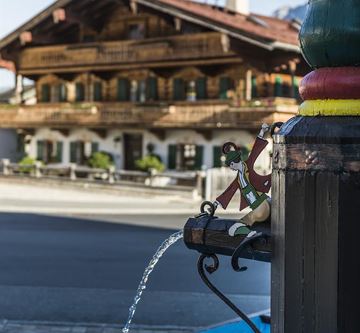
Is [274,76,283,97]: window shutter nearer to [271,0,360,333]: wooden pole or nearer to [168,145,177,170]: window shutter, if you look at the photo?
[168,145,177,170]: window shutter

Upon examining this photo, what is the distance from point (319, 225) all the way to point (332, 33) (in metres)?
0.48

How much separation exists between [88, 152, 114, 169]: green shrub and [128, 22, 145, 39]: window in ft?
20.5

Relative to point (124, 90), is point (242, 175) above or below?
below

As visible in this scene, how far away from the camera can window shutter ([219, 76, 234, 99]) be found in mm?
30984

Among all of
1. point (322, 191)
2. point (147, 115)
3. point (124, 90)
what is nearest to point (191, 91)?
point (147, 115)

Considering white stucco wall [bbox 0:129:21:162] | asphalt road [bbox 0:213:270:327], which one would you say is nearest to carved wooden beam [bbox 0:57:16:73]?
white stucco wall [bbox 0:129:21:162]

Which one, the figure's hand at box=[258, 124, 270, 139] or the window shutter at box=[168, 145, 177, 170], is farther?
the window shutter at box=[168, 145, 177, 170]

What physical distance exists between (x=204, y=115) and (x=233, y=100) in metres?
1.43

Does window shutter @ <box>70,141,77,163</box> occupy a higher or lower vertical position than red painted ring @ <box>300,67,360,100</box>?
lower

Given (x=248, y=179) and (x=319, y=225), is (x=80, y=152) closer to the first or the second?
(x=248, y=179)

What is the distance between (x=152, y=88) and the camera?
111 feet

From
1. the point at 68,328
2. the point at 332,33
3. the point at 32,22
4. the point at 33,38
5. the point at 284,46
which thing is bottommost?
the point at 68,328

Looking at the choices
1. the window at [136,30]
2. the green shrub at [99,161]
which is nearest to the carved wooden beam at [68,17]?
the window at [136,30]

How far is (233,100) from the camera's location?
95.8ft
